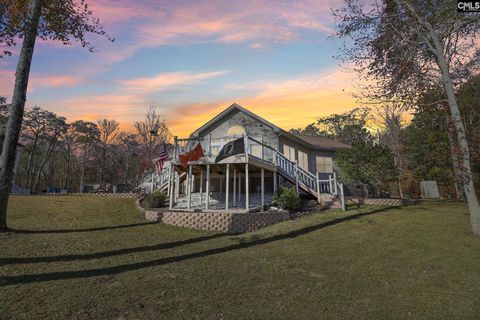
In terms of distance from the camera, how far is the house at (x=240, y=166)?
12.7 meters

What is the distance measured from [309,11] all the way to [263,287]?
11.0 m

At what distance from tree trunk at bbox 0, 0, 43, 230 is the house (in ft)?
19.7

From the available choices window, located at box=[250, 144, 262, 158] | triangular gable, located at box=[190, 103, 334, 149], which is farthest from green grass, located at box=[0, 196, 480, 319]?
triangular gable, located at box=[190, 103, 334, 149]

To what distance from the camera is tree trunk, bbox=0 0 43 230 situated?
8711 mm

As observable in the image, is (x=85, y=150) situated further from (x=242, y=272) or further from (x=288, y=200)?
(x=242, y=272)

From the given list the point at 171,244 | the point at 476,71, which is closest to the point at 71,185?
the point at 171,244

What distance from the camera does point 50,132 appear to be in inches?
1502

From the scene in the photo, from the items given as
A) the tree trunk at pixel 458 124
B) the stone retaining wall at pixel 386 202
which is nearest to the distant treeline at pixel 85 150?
the stone retaining wall at pixel 386 202

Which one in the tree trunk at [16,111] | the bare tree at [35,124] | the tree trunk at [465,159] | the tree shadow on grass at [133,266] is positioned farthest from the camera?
the bare tree at [35,124]

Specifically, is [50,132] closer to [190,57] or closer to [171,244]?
[190,57]

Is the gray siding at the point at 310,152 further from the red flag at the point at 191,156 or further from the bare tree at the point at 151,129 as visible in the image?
the bare tree at the point at 151,129

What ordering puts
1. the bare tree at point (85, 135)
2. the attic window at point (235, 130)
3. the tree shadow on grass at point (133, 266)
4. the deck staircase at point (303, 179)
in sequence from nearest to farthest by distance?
the tree shadow on grass at point (133, 266)
the deck staircase at point (303, 179)
the attic window at point (235, 130)
the bare tree at point (85, 135)

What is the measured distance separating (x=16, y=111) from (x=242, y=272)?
906 cm

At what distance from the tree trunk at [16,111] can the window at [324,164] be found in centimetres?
1908
